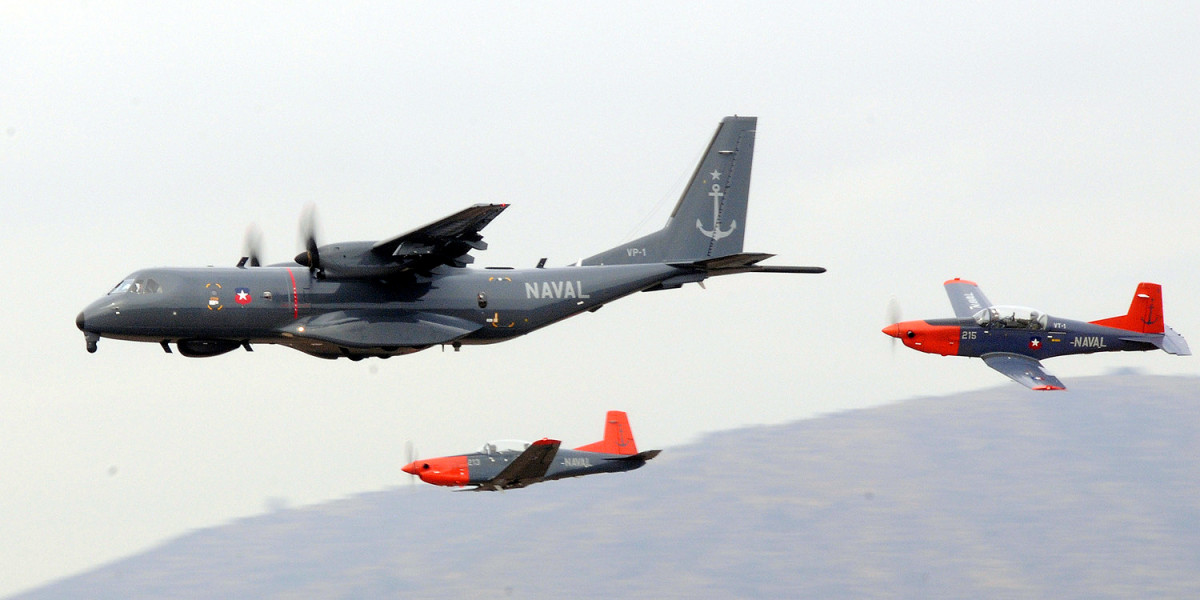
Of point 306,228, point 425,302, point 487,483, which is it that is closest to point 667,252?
point 425,302

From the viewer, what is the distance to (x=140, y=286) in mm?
35844

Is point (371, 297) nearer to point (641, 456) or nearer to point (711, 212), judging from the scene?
point (711, 212)

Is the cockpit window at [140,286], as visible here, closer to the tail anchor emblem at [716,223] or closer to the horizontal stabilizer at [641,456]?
the tail anchor emblem at [716,223]

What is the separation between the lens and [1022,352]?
53219 millimetres

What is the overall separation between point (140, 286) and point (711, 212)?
16.0m

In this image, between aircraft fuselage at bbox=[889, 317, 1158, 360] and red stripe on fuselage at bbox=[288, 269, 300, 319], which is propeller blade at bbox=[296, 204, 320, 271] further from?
aircraft fuselage at bbox=[889, 317, 1158, 360]

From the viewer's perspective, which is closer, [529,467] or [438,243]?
[438,243]

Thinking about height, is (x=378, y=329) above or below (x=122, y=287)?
below

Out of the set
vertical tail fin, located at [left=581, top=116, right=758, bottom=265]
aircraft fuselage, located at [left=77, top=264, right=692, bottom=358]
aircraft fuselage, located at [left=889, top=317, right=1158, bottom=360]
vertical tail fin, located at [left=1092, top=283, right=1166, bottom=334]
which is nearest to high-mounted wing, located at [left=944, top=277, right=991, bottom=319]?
aircraft fuselage, located at [left=889, top=317, right=1158, bottom=360]

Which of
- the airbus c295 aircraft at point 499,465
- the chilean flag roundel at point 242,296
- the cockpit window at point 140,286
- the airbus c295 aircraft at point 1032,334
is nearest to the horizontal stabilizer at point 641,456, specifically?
the airbus c295 aircraft at point 499,465

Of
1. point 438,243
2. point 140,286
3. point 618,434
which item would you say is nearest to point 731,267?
point 438,243

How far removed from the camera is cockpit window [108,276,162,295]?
3575 centimetres

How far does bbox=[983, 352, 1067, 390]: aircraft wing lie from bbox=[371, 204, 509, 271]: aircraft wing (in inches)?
929

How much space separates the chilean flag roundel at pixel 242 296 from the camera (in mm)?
35938
